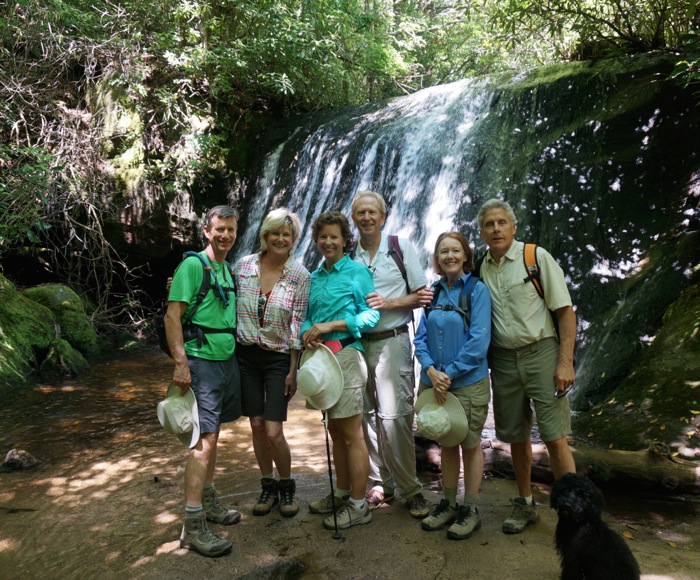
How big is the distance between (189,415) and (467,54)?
68.1 feet

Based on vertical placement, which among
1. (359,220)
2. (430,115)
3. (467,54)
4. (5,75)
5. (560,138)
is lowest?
(359,220)

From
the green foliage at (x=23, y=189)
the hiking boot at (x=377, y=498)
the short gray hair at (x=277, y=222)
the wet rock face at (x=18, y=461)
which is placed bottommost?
the wet rock face at (x=18, y=461)

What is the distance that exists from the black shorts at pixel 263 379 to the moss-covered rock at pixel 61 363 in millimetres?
5581

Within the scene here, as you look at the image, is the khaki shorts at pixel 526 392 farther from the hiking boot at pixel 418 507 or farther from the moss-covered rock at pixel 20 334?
the moss-covered rock at pixel 20 334

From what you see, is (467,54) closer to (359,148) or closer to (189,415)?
(359,148)

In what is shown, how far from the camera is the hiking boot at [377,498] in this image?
11.7 feet

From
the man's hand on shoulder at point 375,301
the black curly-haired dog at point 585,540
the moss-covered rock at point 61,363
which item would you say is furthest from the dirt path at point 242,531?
the moss-covered rock at point 61,363

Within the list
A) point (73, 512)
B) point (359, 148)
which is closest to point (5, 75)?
point (359, 148)

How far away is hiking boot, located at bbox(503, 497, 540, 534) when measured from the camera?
125 inches

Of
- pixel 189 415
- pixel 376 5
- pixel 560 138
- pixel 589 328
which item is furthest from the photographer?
pixel 376 5

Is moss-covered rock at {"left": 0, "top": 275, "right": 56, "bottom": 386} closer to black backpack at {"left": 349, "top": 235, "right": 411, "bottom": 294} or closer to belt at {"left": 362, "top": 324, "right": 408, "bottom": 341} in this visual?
belt at {"left": 362, "top": 324, "right": 408, "bottom": 341}

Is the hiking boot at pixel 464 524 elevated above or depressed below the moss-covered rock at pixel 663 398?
below

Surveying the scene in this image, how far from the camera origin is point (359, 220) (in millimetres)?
3428

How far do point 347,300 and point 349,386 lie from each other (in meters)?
0.49
